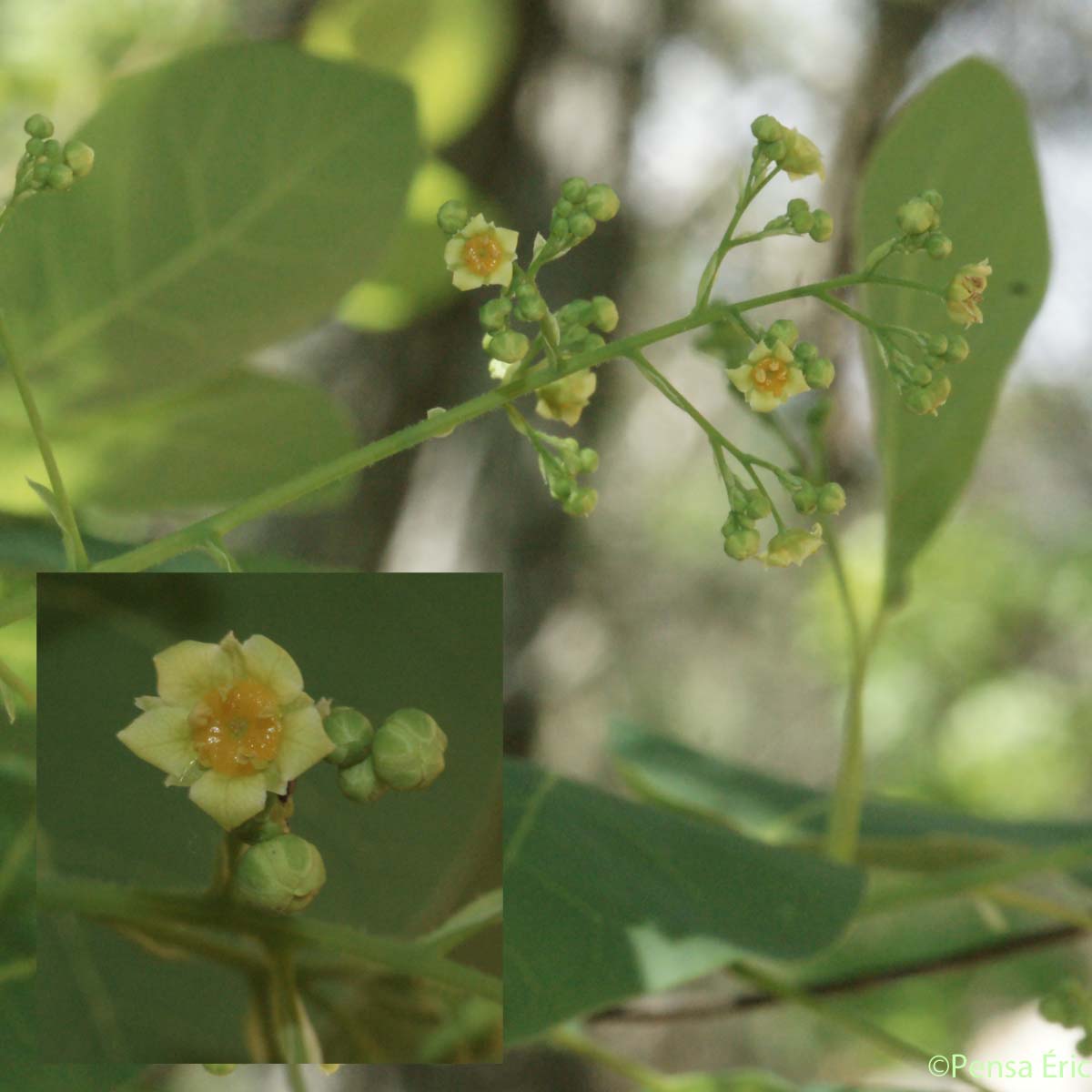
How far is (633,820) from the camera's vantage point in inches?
23.6

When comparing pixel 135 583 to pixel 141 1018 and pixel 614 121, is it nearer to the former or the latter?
pixel 141 1018

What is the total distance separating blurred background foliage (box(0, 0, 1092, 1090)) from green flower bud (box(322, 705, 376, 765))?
177mm

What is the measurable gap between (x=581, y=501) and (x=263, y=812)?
4.9 inches

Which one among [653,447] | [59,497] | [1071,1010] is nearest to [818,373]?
[59,497]

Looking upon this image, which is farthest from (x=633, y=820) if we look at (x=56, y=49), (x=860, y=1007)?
(x=860, y=1007)

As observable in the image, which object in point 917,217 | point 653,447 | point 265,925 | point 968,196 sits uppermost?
point 653,447

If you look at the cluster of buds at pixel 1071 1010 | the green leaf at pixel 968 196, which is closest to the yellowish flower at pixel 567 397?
the green leaf at pixel 968 196

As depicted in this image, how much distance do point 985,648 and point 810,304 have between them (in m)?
1.73

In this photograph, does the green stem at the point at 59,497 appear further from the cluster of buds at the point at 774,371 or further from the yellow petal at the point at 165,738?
the cluster of buds at the point at 774,371

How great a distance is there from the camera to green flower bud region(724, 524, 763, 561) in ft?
1.26

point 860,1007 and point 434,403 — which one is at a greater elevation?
point 434,403

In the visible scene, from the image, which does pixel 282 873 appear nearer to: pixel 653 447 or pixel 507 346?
pixel 507 346

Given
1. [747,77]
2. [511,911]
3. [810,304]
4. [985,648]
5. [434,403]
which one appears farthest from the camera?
[985,648]

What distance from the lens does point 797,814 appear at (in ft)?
2.89
